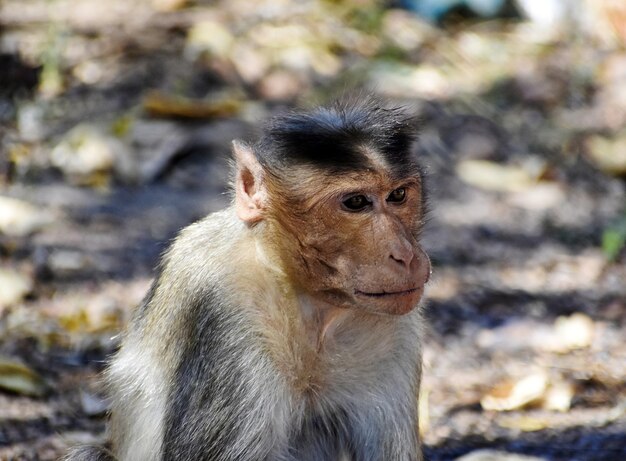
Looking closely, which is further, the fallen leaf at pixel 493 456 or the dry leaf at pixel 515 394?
the dry leaf at pixel 515 394

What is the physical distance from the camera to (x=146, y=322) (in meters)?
4.28

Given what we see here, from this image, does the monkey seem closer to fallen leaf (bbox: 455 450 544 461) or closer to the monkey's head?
the monkey's head

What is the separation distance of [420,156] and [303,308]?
406 centimetres

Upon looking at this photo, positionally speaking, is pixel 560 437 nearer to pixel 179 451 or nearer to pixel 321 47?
pixel 179 451

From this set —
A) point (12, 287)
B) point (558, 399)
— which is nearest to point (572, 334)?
point (558, 399)

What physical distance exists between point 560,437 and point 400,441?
3.79 ft

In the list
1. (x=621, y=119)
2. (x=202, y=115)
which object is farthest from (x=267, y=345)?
(x=621, y=119)

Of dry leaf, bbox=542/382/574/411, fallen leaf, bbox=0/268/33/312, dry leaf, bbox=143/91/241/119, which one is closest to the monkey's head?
dry leaf, bbox=542/382/574/411

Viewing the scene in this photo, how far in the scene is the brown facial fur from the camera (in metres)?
3.58

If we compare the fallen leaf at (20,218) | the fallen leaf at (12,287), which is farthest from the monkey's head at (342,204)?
the fallen leaf at (20,218)

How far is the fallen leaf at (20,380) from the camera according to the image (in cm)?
511

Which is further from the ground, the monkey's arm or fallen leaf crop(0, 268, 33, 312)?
fallen leaf crop(0, 268, 33, 312)

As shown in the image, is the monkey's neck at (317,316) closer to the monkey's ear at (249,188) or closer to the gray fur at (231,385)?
the gray fur at (231,385)

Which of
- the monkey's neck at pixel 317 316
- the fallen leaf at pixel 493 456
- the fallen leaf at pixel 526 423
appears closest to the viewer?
the monkey's neck at pixel 317 316
